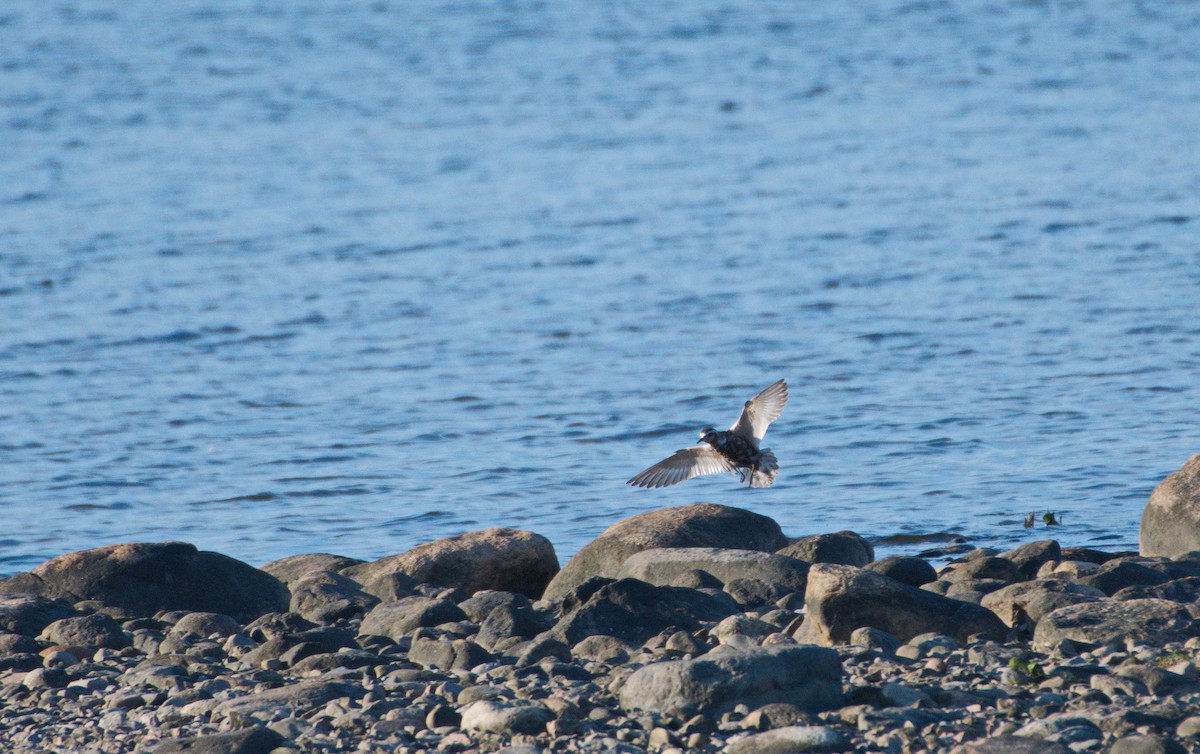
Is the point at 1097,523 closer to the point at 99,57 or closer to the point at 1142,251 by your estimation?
the point at 1142,251

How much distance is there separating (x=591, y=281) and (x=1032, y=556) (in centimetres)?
1049

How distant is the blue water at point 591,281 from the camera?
1286cm

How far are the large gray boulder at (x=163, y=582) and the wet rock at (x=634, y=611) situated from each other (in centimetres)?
221

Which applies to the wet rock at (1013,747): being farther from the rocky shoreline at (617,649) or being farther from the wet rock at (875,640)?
the wet rock at (875,640)

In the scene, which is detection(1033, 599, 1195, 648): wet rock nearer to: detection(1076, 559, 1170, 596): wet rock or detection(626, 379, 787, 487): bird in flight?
detection(1076, 559, 1170, 596): wet rock

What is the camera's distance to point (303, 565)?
10.5 m

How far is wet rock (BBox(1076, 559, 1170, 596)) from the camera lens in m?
8.59

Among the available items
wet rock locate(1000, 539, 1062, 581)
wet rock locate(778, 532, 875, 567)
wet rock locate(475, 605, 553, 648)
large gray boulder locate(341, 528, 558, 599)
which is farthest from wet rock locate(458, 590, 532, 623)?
wet rock locate(1000, 539, 1062, 581)

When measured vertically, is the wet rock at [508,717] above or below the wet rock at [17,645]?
above

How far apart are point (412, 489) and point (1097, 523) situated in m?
5.17

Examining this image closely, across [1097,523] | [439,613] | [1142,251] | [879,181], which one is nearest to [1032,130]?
[879,181]

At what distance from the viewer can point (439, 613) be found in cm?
866

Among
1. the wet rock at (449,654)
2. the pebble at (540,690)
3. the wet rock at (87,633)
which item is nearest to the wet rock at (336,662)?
the pebble at (540,690)

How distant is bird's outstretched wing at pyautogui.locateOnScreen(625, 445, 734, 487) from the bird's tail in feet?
0.67
